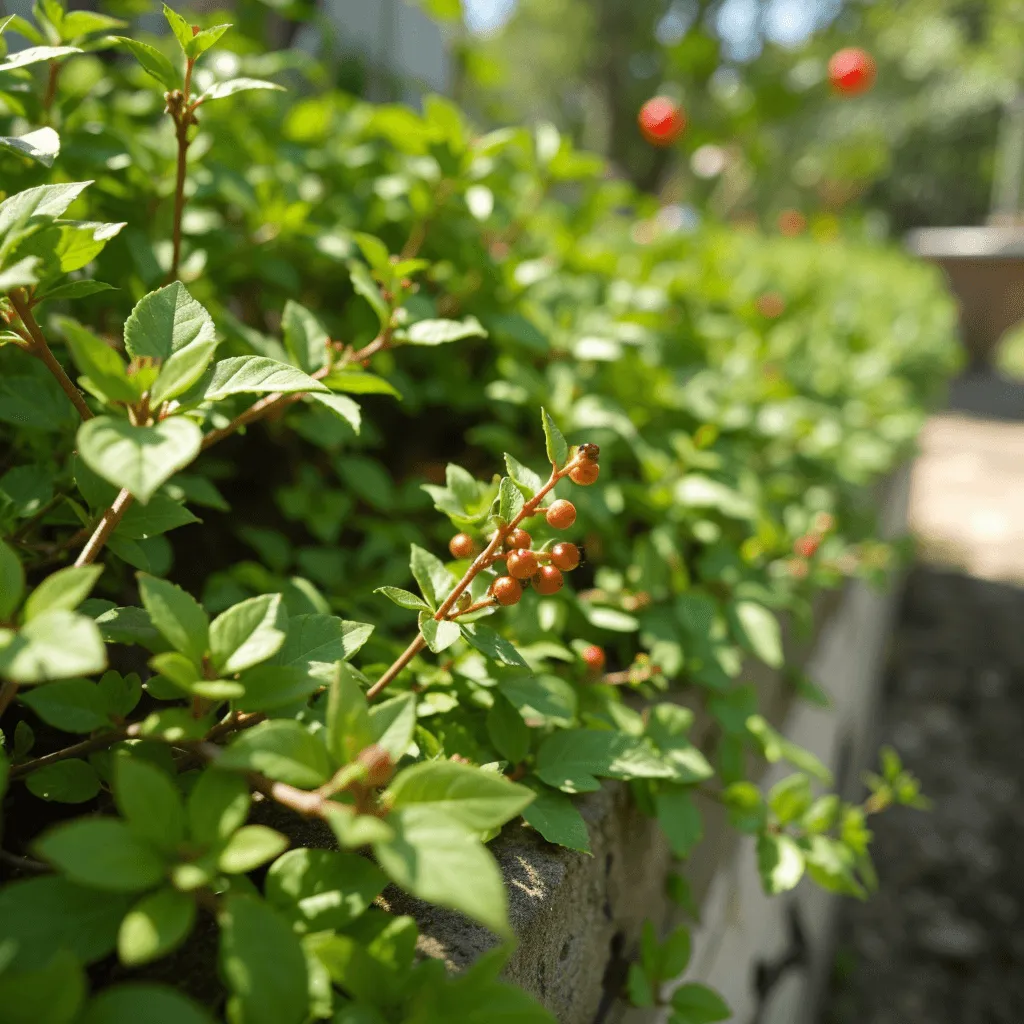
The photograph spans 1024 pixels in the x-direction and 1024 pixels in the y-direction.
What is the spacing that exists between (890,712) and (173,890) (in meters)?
3.38

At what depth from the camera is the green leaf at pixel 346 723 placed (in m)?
0.56

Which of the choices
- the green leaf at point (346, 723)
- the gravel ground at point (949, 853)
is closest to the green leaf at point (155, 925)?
the green leaf at point (346, 723)

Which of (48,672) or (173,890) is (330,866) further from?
(48,672)

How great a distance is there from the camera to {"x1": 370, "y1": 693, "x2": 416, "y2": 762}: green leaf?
0.58m

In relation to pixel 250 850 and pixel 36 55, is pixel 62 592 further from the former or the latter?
pixel 36 55

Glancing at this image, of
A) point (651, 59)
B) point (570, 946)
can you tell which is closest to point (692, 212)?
point (570, 946)

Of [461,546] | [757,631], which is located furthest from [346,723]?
[757,631]

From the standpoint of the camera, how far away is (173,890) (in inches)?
20.8

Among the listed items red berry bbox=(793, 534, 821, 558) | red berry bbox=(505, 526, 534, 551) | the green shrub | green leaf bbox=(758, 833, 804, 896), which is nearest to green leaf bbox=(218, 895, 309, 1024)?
the green shrub

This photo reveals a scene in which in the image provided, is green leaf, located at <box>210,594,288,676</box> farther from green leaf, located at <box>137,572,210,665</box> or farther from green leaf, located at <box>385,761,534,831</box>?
green leaf, located at <box>385,761,534,831</box>

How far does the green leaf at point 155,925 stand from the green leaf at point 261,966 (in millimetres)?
27

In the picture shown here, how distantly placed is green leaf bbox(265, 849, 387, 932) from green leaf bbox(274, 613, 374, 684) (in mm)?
141

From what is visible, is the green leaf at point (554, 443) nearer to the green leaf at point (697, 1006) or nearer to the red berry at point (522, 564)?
the red berry at point (522, 564)

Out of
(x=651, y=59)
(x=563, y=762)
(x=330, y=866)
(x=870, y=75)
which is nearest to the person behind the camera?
(x=330, y=866)
